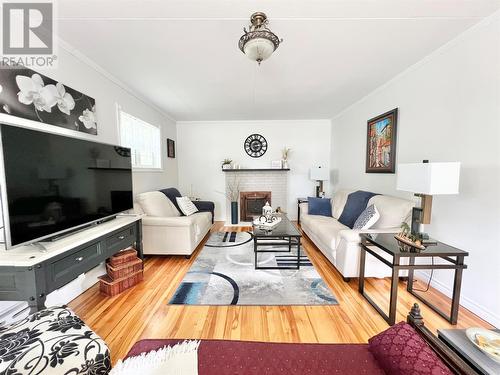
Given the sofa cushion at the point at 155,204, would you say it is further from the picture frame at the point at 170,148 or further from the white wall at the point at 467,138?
the white wall at the point at 467,138

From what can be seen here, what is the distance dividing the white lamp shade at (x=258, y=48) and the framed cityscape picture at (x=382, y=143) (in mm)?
2220

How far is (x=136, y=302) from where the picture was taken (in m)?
2.08

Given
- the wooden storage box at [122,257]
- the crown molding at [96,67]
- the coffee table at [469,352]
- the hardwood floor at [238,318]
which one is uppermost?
the crown molding at [96,67]

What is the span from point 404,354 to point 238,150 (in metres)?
4.77

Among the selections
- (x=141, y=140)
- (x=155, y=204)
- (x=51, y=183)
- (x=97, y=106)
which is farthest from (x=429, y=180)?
(x=141, y=140)

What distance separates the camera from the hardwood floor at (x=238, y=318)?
166 cm

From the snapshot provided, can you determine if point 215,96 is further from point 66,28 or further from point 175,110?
point 66,28

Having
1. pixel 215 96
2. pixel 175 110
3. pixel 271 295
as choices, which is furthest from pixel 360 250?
pixel 175 110

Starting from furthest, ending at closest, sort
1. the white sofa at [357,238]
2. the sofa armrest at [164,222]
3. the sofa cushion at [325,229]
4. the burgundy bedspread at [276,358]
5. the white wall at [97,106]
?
the sofa armrest at [164,222] < the sofa cushion at [325,229] < the white sofa at [357,238] < the white wall at [97,106] < the burgundy bedspread at [276,358]

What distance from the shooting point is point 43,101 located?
1.86 metres

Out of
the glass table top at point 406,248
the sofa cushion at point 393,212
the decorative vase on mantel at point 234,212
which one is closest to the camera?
the glass table top at point 406,248

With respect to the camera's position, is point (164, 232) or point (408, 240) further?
point (164, 232)

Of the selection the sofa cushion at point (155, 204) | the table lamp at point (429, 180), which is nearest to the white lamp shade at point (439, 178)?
the table lamp at point (429, 180)

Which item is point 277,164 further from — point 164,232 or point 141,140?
point 164,232
